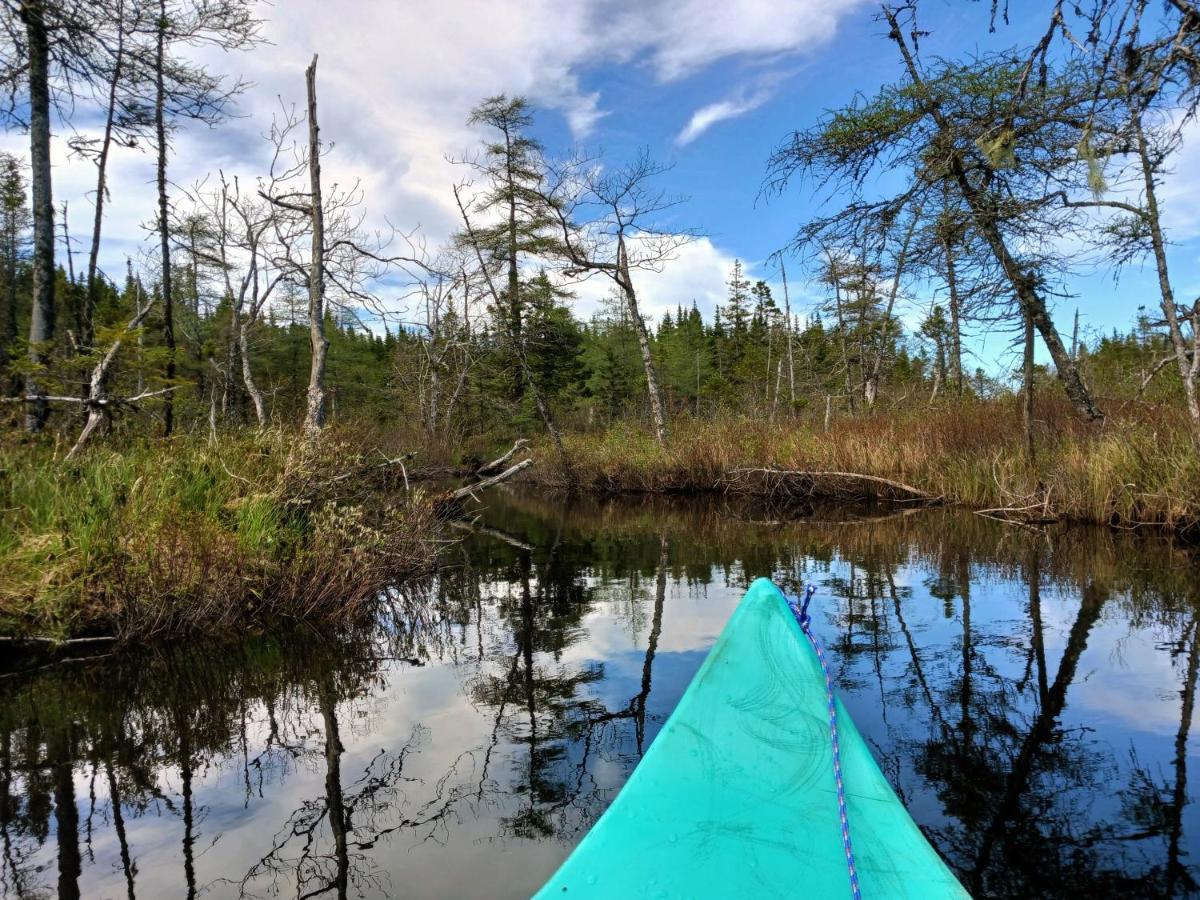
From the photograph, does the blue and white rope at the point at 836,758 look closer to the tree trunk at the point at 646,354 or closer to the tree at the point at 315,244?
the tree at the point at 315,244

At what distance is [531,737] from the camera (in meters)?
3.60

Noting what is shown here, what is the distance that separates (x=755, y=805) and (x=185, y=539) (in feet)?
14.8

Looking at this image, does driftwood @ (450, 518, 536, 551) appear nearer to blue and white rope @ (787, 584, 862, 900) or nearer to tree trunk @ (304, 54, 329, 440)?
tree trunk @ (304, 54, 329, 440)

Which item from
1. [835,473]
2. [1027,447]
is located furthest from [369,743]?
[835,473]

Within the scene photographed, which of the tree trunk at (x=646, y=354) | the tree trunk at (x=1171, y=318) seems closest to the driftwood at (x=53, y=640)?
the tree trunk at (x=1171, y=318)

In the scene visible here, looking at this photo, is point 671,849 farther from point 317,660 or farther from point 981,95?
point 981,95

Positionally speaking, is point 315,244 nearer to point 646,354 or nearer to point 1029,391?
point 646,354

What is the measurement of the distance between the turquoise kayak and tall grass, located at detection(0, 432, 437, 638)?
13.7 ft

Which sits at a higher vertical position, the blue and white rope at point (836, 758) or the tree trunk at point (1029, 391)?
the tree trunk at point (1029, 391)

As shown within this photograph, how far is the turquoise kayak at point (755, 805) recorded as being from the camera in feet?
6.10

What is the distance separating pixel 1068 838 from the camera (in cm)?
246

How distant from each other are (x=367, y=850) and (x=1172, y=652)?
5.11 metres

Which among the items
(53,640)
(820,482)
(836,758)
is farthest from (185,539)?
(820,482)

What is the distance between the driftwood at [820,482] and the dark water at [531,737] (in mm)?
5607
